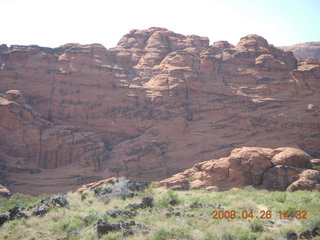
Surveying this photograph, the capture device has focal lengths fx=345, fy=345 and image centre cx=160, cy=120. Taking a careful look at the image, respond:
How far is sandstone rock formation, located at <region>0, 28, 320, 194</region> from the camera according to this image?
3462 centimetres

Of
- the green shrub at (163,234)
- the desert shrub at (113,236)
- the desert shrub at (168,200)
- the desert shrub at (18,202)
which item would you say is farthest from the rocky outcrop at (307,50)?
the desert shrub at (113,236)

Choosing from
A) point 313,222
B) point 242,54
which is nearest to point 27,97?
point 242,54

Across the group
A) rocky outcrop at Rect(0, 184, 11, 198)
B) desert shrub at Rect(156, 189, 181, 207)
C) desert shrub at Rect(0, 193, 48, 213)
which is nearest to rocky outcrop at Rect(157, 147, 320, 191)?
desert shrub at Rect(156, 189, 181, 207)

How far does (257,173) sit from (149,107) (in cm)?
1861

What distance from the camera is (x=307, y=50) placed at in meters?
86.8

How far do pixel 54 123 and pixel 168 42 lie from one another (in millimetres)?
20090

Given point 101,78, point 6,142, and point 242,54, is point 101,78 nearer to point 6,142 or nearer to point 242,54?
point 6,142

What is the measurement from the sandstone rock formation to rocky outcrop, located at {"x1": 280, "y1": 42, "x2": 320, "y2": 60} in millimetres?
47322

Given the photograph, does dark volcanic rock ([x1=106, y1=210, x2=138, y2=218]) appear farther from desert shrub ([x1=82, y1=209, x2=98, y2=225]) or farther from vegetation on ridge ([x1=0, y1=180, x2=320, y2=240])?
desert shrub ([x1=82, y1=209, x2=98, y2=225])

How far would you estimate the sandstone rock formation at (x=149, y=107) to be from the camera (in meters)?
34.6

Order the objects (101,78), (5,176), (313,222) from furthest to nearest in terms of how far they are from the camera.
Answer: (101,78)
(5,176)
(313,222)

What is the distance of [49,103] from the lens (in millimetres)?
39844
